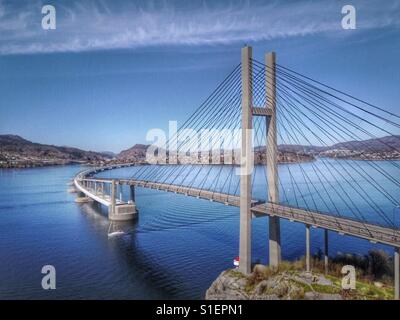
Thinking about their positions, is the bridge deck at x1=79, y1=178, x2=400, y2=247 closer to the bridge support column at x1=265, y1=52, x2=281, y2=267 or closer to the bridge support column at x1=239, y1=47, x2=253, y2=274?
the bridge support column at x1=239, y1=47, x2=253, y2=274

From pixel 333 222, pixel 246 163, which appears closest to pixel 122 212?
pixel 246 163

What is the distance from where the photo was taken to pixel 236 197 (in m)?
18.9

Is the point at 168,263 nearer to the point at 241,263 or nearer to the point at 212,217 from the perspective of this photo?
the point at 241,263

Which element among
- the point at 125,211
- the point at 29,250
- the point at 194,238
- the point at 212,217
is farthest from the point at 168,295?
the point at 125,211

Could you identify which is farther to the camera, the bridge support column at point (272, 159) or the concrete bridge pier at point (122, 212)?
the concrete bridge pier at point (122, 212)

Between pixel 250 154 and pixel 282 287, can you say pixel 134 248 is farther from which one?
pixel 282 287

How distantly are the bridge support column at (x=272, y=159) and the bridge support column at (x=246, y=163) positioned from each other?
1168 millimetres

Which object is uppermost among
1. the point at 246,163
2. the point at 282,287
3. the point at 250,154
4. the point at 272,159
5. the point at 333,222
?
the point at 250,154

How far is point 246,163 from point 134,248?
1012 cm

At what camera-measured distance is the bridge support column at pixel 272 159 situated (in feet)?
49.8

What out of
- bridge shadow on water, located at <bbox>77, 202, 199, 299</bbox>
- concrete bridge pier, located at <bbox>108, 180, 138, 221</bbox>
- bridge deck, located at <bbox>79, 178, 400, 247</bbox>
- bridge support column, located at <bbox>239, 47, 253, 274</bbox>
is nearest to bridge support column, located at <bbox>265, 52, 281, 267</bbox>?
bridge deck, located at <bbox>79, 178, 400, 247</bbox>

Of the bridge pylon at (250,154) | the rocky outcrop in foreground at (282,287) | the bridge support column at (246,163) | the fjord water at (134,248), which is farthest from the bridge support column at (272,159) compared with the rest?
the fjord water at (134,248)

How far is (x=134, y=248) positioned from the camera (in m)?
21.2

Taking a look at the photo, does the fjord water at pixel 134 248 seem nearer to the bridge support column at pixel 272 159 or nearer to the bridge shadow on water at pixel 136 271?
the bridge shadow on water at pixel 136 271
